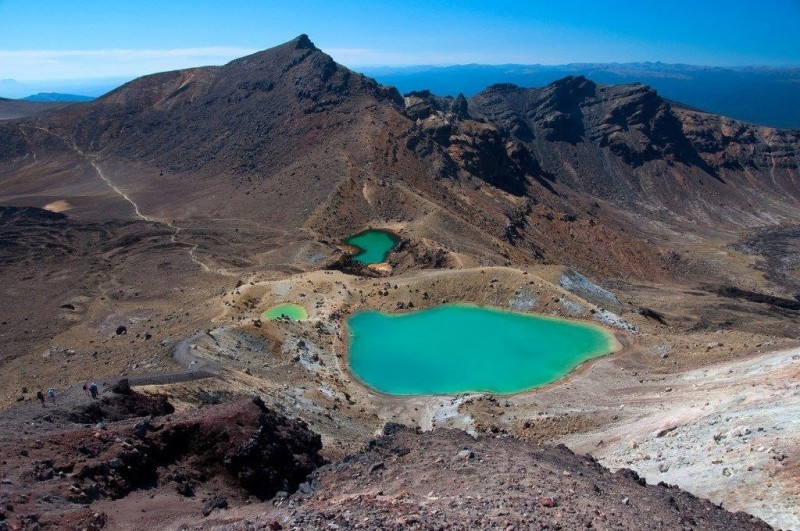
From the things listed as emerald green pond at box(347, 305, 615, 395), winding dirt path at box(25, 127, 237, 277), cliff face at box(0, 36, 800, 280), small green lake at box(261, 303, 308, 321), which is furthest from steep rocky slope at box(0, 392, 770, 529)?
cliff face at box(0, 36, 800, 280)

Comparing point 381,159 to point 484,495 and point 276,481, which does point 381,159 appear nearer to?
point 276,481

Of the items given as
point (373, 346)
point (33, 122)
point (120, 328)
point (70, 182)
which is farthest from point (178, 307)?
point (33, 122)

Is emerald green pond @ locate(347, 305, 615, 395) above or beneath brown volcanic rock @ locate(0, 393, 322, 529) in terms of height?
beneath

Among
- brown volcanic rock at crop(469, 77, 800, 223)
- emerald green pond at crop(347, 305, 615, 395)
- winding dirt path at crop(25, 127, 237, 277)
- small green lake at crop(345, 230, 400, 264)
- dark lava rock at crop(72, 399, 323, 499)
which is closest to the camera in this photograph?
dark lava rock at crop(72, 399, 323, 499)

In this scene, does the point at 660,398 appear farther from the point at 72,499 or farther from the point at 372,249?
the point at 372,249

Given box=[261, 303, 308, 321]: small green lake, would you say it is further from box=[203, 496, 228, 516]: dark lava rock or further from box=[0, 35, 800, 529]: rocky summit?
box=[203, 496, 228, 516]: dark lava rock

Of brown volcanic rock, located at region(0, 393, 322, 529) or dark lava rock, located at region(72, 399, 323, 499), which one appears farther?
dark lava rock, located at region(72, 399, 323, 499)

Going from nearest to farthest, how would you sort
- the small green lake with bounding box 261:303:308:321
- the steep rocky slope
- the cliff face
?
the steep rocky slope → the small green lake with bounding box 261:303:308:321 → the cliff face

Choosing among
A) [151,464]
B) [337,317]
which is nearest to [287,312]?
[337,317]
